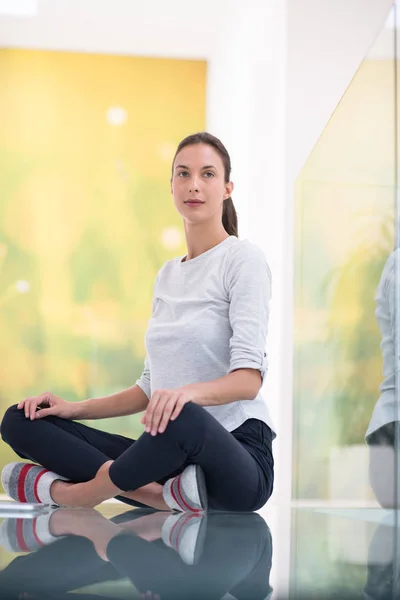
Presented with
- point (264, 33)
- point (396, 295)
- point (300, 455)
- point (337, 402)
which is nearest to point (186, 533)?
point (396, 295)

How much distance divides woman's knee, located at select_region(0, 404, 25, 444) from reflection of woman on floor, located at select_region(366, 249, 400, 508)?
817mm

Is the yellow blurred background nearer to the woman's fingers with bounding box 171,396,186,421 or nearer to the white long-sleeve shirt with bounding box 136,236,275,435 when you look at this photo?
the white long-sleeve shirt with bounding box 136,236,275,435

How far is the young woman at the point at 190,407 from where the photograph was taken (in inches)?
62.7

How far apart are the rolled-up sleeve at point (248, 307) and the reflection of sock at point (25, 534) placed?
0.52 metres

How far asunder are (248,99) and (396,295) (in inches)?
101

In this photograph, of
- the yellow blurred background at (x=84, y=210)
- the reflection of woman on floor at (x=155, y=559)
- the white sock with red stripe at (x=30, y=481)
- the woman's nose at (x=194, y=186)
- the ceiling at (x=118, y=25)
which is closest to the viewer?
the reflection of woman on floor at (x=155, y=559)

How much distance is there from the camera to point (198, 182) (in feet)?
6.53

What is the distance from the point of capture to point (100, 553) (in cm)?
115

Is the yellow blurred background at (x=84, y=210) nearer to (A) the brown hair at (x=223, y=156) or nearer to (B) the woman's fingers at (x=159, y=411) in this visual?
(A) the brown hair at (x=223, y=156)

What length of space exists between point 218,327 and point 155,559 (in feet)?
2.61

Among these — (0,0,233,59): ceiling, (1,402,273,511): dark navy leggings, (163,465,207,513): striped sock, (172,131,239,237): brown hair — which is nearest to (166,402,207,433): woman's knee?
(1,402,273,511): dark navy leggings

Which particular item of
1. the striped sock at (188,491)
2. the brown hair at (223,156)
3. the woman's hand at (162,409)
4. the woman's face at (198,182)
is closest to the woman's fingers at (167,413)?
the woman's hand at (162,409)

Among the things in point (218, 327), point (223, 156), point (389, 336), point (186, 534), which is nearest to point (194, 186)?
point (223, 156)

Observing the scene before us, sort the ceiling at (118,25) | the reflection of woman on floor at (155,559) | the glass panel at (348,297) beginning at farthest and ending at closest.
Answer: the ceiling at (118,25)
the glass panel at (348,297)
the reflection of woman on floor at (155,559)
